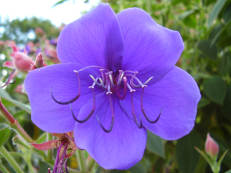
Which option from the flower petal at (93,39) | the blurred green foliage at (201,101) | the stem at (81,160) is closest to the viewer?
the flower petal at (93,39)

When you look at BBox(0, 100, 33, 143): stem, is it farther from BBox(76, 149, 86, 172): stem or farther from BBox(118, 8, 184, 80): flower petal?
BBox(118, 8, 184, 80): flower petal

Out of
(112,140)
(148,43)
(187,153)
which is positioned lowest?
(187,153)

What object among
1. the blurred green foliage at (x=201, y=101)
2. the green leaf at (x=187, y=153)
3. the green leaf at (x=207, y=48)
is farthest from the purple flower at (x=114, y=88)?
the green leaf at (x=207, y=48)

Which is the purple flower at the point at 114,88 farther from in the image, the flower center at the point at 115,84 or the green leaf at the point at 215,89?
the green leaf at the point at 215,89

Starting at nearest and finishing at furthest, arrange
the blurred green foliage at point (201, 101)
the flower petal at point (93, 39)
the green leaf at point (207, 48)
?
the flower petal at point (93, 39), the blurred green foliage at point (201, 101), the green leaf at point (207, 48)

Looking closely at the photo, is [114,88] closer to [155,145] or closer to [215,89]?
[155,145]

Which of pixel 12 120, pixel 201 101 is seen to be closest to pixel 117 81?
pixel 12 120
